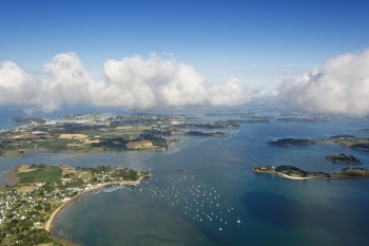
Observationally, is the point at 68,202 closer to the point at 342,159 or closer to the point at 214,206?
the point at 214,206

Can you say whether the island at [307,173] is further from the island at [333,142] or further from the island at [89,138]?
the island at [89,138]

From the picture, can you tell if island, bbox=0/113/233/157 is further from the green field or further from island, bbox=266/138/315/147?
island, bbox=266/138/315/147

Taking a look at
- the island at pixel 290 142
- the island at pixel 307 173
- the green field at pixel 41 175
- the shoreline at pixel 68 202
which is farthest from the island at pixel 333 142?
the green field at pixel 41 175

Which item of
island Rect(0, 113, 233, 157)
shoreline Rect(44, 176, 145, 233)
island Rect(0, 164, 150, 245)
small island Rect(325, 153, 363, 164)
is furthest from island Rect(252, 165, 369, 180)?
island Rect(0, 113, 233, 157)

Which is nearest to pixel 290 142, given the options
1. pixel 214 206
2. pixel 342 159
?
pixel 342 159

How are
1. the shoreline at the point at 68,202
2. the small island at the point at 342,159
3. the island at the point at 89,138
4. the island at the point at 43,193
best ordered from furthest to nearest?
the island at the point at 89,138 < the small island at the point at 342,159 < the shoreline at the point at 68,202 < the island at the point at 43,193

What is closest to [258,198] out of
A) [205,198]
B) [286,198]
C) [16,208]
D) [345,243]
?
[286,198]
